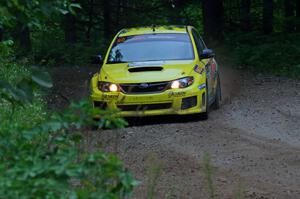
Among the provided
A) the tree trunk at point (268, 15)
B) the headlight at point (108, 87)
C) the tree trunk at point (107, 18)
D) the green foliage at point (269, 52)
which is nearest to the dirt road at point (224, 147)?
the headlight at point (108, 87)

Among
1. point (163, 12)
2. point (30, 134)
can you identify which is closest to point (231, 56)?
point (163, 12)

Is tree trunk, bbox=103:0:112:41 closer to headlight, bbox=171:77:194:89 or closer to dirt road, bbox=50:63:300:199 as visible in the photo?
dirt road, bbox=50:63:300:199

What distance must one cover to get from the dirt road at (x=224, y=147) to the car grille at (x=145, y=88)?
1.95 feet

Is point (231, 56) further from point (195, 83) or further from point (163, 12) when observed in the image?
→ point (195, 83)

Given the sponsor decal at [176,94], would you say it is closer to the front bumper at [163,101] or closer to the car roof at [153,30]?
the front bumper at [163,101]

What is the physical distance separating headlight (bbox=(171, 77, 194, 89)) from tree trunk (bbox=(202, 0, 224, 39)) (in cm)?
1602

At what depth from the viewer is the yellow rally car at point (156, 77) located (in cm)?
1355

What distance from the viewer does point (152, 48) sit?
15039 millimetres

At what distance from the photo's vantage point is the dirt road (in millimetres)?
8258

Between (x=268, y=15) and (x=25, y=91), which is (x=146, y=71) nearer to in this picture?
(x=25, y=91)

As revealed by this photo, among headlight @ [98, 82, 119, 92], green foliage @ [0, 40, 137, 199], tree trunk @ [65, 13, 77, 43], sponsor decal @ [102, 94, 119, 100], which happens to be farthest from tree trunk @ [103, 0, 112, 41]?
green foliage @ [0, 40, 137, 199]

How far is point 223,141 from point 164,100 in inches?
91.8

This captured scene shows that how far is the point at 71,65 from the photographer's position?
92.3 feet

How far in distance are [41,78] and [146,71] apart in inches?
384
